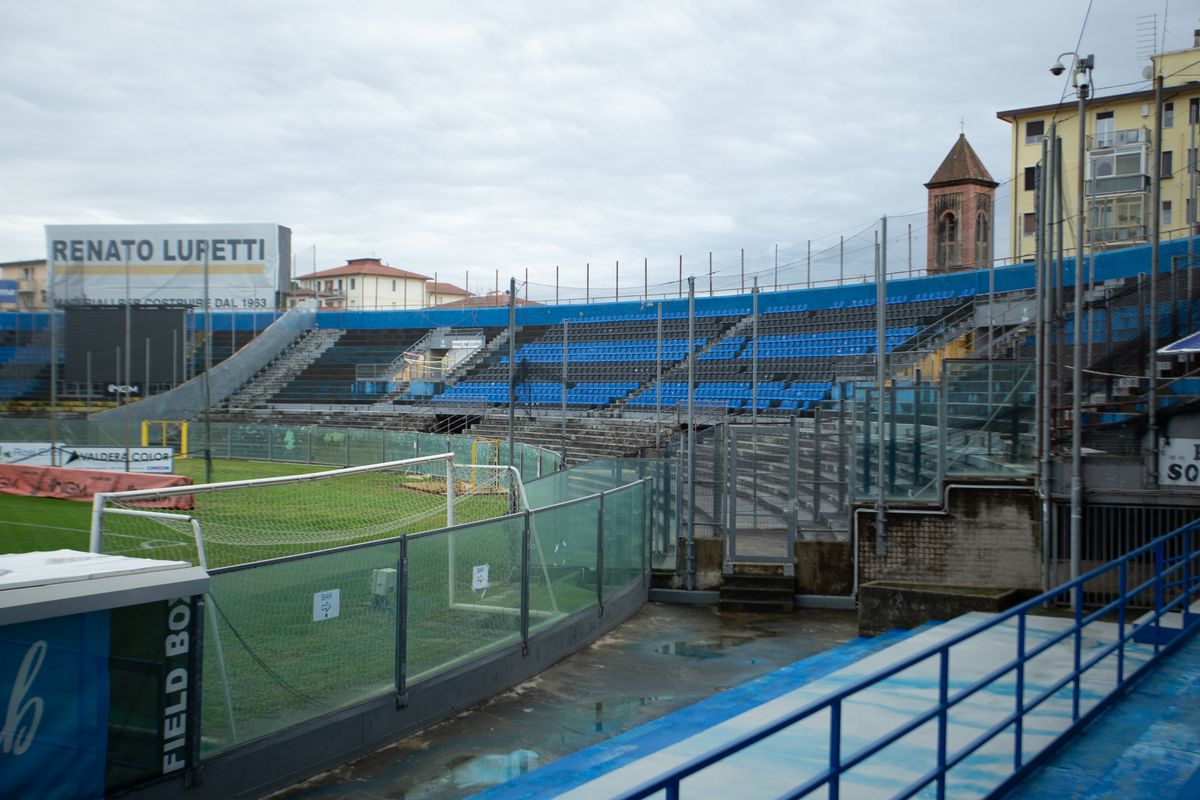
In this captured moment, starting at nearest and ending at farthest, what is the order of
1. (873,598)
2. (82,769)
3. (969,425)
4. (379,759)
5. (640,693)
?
(82,769) → (379,759) → (640,693) → (873,598) → (969,425)

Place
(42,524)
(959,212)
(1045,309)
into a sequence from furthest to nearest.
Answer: (959,212), (42,524), (1045,309)

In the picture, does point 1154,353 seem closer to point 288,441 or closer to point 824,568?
point 824,568

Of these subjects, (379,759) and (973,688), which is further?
(379,759)

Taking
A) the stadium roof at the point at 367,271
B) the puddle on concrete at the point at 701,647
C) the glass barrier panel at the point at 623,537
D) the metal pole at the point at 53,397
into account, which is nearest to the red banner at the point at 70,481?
the metal pole at the point at 53,397

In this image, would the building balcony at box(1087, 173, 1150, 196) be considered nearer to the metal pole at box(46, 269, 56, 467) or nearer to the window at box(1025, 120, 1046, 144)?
the window at box(1025, 120, 1046, 144)

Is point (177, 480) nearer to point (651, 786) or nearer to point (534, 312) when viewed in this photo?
point (651, 786)

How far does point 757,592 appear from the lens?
15.8 metres

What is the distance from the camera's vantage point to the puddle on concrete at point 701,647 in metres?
12.9

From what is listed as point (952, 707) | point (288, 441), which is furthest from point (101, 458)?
point (952, 707)

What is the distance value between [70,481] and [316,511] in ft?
28.1

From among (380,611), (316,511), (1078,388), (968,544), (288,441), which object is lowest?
(316,511)

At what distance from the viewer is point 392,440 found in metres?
34.7

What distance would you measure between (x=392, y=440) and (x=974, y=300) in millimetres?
19863

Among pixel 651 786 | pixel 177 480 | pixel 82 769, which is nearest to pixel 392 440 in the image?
pixel 177 480
